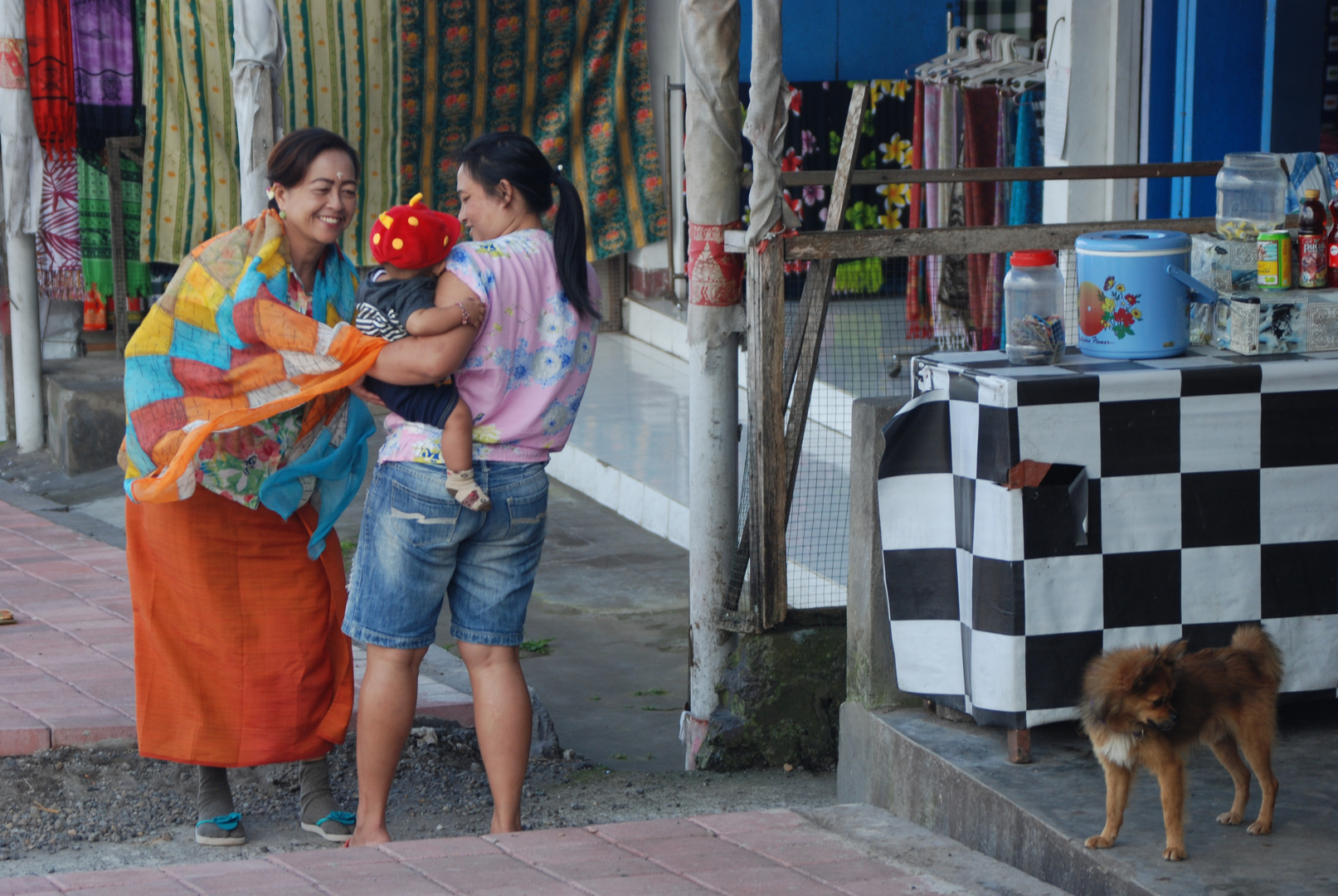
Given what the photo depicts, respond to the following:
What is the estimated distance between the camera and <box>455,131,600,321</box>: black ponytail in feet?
10.3

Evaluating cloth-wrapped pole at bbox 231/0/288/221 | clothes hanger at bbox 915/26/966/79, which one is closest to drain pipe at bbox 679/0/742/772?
cloth-wrapped pole at bbox 231/0/288/221

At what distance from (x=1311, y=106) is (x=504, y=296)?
4183 millimetres

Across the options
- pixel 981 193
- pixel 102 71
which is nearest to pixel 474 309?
pixel 981 193

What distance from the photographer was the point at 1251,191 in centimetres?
338

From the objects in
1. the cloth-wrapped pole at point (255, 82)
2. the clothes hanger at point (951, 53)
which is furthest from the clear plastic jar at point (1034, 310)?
the clothes hanger at point (951, 53)

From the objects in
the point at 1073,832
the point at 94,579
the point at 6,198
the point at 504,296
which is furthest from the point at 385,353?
the point at 6,198

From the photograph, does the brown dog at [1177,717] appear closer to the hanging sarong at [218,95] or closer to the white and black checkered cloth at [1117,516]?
the white and black checkered cloth at [1117,516]

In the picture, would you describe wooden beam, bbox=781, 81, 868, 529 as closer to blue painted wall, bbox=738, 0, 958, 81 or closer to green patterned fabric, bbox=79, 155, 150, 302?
blue painted wall, bbox=738, 0, 958, 81

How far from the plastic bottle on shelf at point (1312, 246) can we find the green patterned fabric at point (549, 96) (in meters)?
6.44

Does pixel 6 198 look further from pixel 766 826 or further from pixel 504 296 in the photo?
pixel 766 826

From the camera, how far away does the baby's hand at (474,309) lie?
3006mm

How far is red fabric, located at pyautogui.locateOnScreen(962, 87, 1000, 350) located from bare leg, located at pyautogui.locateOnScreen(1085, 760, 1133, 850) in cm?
465

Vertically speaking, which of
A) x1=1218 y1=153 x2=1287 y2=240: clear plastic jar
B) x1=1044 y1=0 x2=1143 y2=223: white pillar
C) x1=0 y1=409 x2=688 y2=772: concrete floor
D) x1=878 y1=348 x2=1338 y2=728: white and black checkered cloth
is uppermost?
x1=1044 y1=0 x2=1143 y2=223: white pillar

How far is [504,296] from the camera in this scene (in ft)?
10.1
